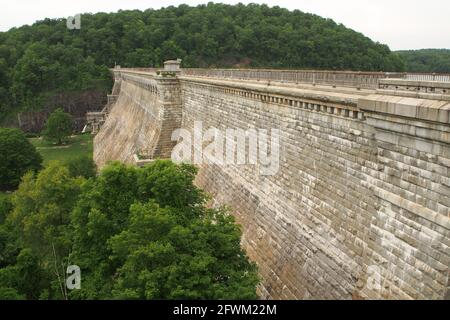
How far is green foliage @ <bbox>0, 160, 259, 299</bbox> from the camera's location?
12438 mm

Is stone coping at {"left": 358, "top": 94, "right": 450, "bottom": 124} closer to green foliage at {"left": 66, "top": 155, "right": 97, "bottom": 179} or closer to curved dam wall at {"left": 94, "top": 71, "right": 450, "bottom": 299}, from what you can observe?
curved dam wall at {"left": 94, "top": 71, "right": 450, "bottom": 299}

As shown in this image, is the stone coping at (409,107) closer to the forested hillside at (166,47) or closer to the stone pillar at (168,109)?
the stone pillar at (168,109)

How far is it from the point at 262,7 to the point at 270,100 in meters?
111

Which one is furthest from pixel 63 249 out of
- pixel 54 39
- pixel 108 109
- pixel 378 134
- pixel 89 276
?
pixel 54 39

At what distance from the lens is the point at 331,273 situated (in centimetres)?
1381

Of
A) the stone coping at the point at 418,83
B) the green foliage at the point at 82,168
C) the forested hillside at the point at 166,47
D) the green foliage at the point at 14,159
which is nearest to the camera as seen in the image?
the stone coping at the point at 418,83

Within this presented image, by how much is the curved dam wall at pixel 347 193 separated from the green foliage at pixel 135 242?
2.23m

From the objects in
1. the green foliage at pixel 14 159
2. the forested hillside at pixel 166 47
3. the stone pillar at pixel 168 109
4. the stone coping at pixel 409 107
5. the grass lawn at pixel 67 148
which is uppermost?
the forested hillside at pixel 166 47

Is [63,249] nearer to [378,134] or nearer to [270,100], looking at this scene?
[270,100]

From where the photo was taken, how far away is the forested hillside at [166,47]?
88.9 meters

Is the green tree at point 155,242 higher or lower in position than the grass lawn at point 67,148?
higher

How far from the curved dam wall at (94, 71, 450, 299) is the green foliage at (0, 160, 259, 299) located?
A: 7.31 ft

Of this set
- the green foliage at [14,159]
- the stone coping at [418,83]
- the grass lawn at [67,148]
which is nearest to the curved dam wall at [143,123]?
the grass lawn at [67,148]

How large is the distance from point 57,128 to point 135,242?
6554 cm
